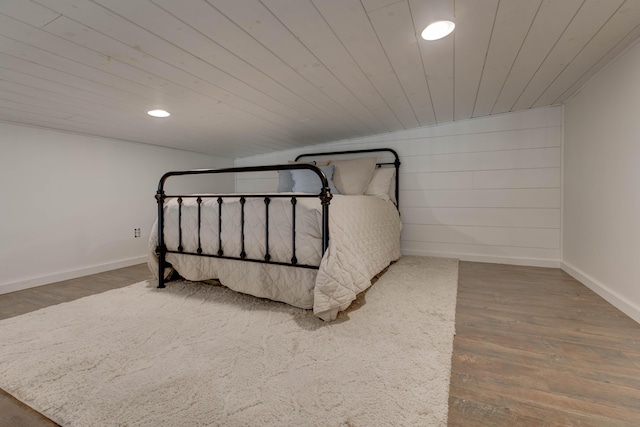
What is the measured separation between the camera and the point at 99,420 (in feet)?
2.87

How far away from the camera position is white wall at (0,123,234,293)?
2.22 metres

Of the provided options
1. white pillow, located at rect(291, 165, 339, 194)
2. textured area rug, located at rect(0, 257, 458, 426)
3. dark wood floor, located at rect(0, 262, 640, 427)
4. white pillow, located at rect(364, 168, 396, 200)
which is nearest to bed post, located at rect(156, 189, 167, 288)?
textured area rug, located at rect(0, 257, 458, 426)

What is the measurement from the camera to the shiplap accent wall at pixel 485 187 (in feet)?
9.00

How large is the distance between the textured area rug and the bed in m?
0.15

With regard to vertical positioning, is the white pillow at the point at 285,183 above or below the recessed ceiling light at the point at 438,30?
below

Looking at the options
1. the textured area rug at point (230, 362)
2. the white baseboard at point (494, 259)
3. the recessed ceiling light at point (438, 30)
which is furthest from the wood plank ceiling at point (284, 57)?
the white baseboard at point (494, 259)

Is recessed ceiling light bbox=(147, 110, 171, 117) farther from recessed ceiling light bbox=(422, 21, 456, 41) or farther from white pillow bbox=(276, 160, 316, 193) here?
recessed ceiling light bbox=(422, 21, 456, 41)

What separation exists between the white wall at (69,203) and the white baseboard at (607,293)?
13.3 ft

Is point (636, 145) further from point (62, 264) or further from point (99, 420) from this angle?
point (62, 264)

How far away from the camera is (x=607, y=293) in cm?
183

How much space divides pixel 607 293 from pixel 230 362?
2358mm

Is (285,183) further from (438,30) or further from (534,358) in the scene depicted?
(534,358)

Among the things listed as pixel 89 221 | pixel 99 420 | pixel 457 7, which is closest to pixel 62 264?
pixel 89 221

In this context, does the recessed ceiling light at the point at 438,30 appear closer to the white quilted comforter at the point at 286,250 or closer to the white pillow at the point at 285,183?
the white quilted comforter at the point at 286,250
